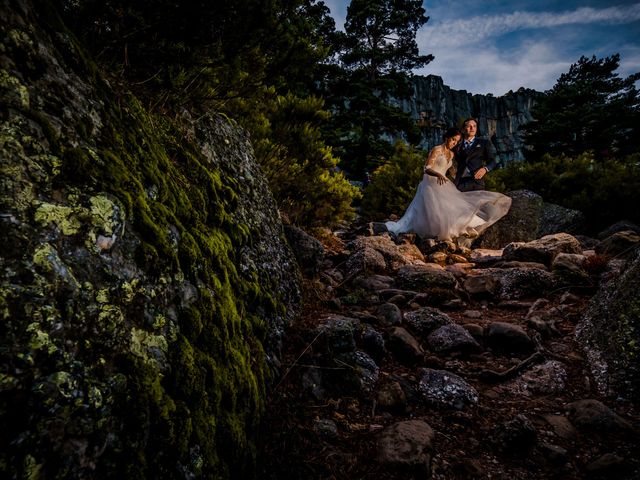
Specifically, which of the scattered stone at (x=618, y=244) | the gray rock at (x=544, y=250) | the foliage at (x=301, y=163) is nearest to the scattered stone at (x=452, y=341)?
the gray rock at (x=544, y=250)

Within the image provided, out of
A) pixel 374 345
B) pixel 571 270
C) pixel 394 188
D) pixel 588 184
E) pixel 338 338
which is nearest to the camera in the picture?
pixel 338 338

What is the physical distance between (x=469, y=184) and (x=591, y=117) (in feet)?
68.2

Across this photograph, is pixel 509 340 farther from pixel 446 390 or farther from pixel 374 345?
pixel 374 345

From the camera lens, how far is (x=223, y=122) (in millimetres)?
3396

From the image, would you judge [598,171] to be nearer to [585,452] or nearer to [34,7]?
[585,452]

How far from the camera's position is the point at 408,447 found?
173 cm

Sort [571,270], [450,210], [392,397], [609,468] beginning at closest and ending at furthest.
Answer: [609,468] → [392,397] → [571,270] → [450,210]

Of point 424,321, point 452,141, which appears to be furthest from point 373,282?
point 452,141

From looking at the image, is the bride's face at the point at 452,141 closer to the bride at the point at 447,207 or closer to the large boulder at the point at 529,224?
the bride at the point at 447,207

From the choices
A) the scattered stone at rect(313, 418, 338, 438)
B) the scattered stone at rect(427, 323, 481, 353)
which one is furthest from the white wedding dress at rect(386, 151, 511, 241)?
the scattered stone at rect(313, 418, 338, 438)

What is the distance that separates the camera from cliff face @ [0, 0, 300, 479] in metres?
0.83

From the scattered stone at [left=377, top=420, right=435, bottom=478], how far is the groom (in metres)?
7.92

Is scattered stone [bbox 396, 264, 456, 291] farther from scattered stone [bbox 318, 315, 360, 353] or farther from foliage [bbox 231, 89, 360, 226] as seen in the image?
foliage [bbox 231, 89, 360, 226]

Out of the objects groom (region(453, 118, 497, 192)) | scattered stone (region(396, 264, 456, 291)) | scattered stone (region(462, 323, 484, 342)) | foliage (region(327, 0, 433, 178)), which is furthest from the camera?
foliage (region(327, 0, 433, 178))
